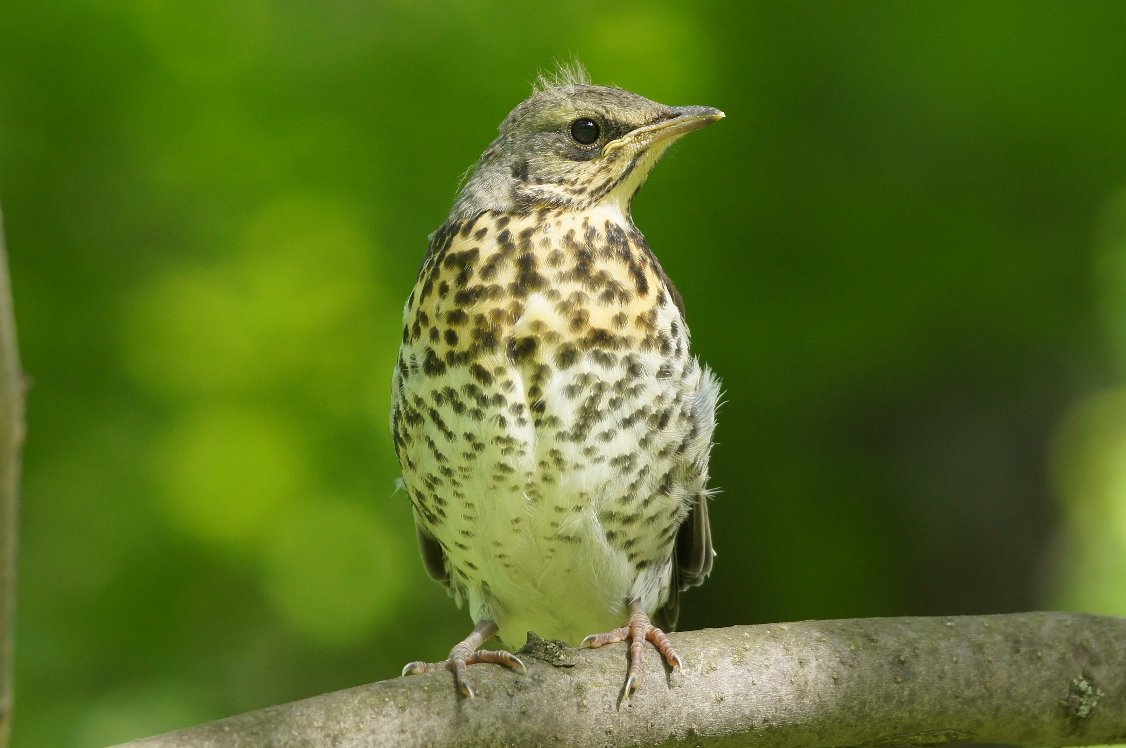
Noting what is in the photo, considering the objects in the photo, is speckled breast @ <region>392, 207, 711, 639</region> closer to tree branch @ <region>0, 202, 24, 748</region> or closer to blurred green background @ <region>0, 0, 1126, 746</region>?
blurred green background @ <region>0, 0, 1126, 746</region>

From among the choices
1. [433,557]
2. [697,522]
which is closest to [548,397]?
[697,522]

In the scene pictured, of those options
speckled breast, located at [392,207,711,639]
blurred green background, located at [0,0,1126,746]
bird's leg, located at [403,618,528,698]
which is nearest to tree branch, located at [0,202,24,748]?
bird's leg, located at [403,618,528,698]

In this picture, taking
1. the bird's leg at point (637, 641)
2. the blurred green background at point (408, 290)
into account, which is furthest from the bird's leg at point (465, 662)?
the blurred green background at point (408, 290)

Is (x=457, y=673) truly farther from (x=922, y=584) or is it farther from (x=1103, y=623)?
(x=922, y=584)

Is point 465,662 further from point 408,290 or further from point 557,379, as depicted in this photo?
point 408,290

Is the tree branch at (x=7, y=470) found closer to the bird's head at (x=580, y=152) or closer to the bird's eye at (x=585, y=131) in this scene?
the bird's head at (x=580, y=152)
